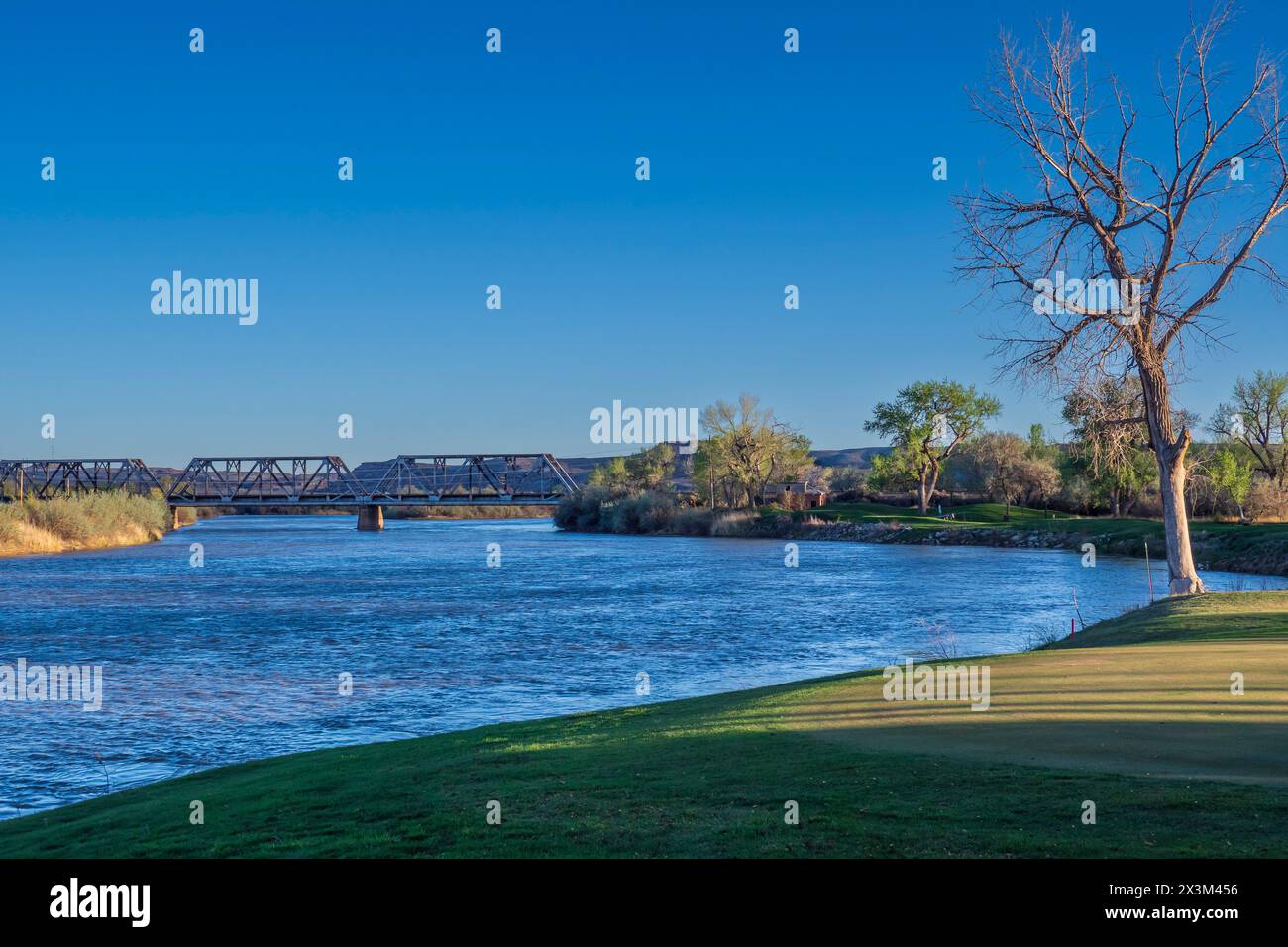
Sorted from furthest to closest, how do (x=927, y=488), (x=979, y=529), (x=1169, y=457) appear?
(x=927, y=488) < (x=979, y=529) < (x=1169, y=457)

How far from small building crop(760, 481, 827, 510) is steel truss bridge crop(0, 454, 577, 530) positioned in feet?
85.4

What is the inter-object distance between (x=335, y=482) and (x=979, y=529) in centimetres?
9792

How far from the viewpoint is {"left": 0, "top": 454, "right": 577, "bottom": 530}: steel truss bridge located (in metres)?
144

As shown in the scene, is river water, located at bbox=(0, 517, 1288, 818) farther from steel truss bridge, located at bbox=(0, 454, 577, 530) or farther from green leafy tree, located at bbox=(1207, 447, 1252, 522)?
steel truss bridge, located at bbox=(0, 454, 577, 530)

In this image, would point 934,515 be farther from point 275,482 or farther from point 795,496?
point 275,482

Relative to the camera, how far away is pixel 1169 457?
26188 millimetres

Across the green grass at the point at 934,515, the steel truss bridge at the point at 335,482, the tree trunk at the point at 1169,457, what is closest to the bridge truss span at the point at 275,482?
the steel truss bridge at the point at 335,482

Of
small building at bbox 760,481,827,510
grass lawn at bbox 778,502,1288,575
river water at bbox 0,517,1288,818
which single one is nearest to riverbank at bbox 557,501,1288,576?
grass lawn at bbox 778,502,1288,575

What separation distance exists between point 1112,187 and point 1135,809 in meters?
22.5

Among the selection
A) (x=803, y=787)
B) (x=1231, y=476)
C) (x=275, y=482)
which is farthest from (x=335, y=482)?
(x=803, y=787)

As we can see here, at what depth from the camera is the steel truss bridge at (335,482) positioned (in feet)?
471

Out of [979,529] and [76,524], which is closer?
[979,529]

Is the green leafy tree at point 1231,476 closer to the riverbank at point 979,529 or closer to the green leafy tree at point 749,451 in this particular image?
the riverbank at point 979,529

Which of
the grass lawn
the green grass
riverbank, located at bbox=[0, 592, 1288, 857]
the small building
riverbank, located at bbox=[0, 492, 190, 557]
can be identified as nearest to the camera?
riverbank, located at bbox=[0, 592, 1288, 857]
